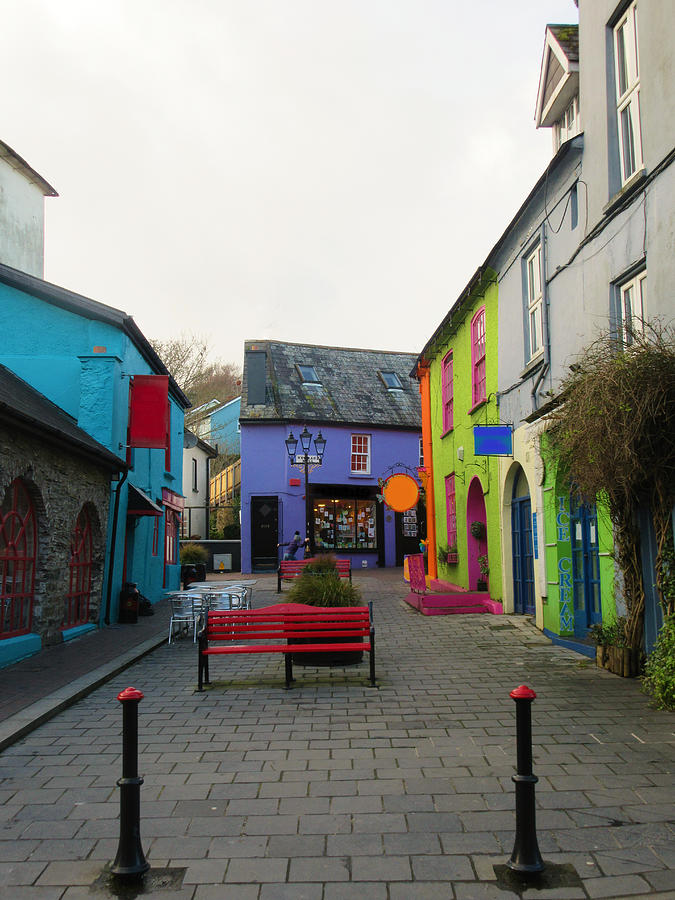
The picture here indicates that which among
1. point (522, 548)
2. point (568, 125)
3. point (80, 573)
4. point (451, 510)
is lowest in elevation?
point (80, 573)

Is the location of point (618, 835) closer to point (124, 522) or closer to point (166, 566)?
point (124, 522)

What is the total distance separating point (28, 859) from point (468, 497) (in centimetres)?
1299

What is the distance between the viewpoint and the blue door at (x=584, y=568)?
10039mm

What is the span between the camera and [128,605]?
49.1 feet

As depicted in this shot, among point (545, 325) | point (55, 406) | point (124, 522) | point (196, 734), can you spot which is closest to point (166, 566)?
point (124, 522)

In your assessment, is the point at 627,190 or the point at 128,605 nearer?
the point at 627,190

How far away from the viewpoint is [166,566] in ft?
70.2

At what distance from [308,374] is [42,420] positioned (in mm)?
23234

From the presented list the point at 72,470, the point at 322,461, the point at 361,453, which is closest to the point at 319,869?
the point at 72,470

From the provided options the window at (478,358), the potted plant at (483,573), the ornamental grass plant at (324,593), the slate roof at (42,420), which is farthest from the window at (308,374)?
the ornamental grass plant at (324,593)

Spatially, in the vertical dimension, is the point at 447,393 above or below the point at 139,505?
above

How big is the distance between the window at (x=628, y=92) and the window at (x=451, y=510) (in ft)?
31.7

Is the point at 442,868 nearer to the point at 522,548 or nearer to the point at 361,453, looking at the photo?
the point at 522,548

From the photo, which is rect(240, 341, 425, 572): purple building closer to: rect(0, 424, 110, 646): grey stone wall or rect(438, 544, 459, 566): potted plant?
rect(438, 544, 459, 566): potted plant
